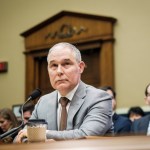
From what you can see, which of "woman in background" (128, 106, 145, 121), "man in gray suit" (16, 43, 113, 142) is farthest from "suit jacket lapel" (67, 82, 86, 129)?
"woman in background" (128, 106, 145, 121)

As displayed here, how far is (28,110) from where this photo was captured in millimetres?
4609

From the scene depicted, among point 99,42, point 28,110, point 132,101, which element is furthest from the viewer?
point 99,42

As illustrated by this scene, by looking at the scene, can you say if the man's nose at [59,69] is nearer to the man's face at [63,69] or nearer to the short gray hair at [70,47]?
the man's face at [63,69]

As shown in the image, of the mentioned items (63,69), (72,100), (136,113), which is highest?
(63,69)

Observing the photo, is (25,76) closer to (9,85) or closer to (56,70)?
(9,85)

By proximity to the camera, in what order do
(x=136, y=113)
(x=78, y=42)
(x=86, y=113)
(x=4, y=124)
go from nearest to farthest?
(x=86, y=113), (x=4, y=124), (x=136, y=113), (x=78, y=42)

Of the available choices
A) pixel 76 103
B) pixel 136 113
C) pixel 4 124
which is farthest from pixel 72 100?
pixel 136 113

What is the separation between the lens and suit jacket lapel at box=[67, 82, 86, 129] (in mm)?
2209

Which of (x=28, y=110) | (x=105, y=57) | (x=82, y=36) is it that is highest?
(x=82, y=36)

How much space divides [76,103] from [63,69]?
9.6 inches

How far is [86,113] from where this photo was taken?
2.23 m

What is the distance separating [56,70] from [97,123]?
0.47 meters

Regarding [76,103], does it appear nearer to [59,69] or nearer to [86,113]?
[86,113]

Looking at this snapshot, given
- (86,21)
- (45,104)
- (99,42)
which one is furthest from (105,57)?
(45,104)
